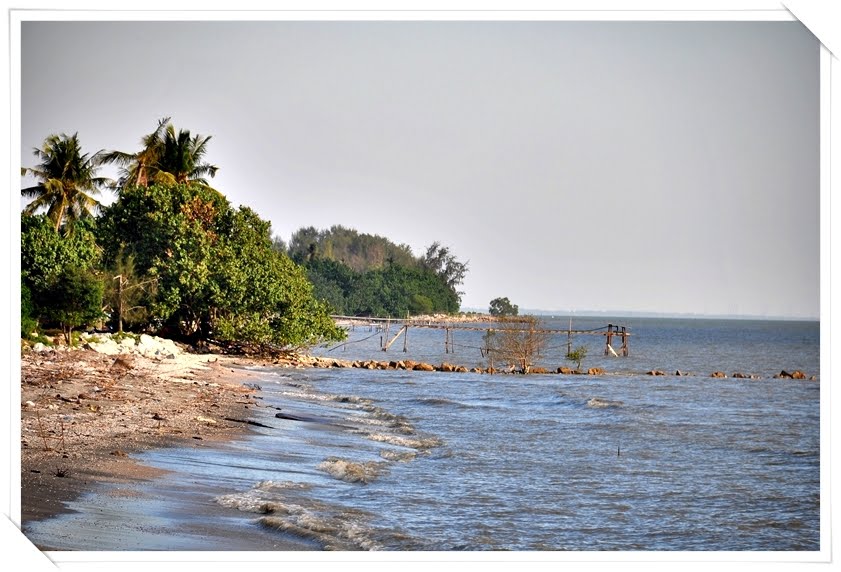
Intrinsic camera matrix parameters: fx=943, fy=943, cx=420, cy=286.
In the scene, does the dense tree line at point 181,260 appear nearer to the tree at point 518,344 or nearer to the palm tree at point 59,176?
the palm tree at point 59,176

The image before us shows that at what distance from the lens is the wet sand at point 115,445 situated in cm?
475

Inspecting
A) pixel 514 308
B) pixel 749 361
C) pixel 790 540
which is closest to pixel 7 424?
pixel 790 540

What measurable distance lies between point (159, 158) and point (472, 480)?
13966 mm

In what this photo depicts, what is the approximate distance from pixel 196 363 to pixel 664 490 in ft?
28.0

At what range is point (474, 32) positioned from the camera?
23.2 feet

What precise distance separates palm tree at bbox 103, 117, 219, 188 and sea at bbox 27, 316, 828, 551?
20.9 ft

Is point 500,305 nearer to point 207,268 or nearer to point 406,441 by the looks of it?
point 207,268

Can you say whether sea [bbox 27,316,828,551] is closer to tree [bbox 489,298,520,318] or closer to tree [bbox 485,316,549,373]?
tree [bbox 485,316,549,373]

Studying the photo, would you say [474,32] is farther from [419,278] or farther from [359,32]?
[419,278]

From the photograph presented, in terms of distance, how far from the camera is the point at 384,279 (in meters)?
48.8

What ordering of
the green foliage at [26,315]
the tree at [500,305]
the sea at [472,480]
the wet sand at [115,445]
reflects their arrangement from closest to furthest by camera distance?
the wet sand at [115,445]
the sea at [472,480]
the green foliage at [26,315]
the tree at [500,305]

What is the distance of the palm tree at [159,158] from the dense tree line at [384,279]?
866 inches

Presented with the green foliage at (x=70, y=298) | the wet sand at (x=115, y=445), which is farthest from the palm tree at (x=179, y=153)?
the wet sand at (x=115, y=445)

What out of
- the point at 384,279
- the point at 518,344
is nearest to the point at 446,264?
the point at 384,279
